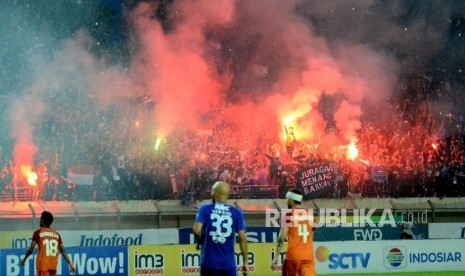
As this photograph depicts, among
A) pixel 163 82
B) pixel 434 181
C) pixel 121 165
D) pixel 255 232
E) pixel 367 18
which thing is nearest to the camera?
pixel 255 232

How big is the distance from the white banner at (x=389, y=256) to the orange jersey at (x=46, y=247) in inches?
346

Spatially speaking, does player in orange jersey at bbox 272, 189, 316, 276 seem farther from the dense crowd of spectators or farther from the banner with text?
the banner with text

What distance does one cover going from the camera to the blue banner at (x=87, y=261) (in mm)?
18016

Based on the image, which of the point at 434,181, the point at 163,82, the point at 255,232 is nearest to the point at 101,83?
the point at 163,82

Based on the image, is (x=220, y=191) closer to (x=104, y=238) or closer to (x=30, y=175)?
(x=104, y=238)

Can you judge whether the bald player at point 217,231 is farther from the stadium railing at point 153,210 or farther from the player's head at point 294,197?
the stadium railing at point 153,210

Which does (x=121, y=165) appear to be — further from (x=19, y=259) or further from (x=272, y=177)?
(x=19, y=259)

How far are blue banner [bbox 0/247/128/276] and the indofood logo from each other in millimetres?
7093

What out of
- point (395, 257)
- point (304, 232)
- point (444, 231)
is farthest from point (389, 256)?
point (304, 232)

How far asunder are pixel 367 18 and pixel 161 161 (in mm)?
19142

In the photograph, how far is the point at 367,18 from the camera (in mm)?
39844

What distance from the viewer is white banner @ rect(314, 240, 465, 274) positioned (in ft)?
67.4

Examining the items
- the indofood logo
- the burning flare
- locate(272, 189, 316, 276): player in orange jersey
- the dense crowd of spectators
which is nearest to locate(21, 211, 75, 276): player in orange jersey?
locate(272, 189, 316, 276): player in orange jersey

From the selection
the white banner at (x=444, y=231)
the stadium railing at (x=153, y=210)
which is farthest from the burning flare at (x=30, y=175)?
the white banner at (x=444, y=231)
